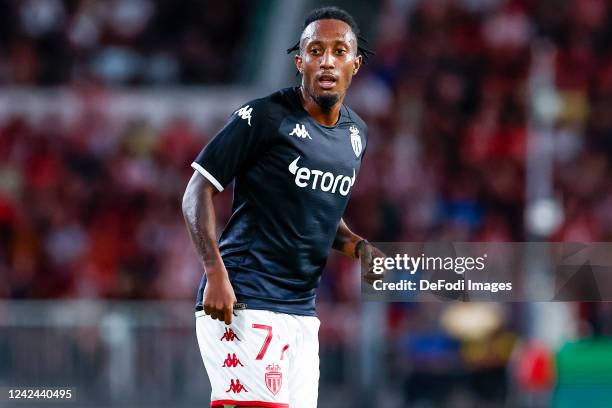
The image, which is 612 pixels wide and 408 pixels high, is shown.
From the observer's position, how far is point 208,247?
Answer: 4.77 metres

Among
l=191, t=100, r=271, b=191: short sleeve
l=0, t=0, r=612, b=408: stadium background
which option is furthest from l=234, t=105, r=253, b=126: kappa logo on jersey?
l=0, t=0, r=612, b=408: stadium background

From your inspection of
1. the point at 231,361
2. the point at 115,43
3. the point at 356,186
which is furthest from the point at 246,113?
the point at 115,43

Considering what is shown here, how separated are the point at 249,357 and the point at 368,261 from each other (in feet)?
2.56

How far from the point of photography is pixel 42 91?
14969 mm

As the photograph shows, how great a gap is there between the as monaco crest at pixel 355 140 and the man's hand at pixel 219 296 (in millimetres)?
891

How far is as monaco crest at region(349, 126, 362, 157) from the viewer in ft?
17.3

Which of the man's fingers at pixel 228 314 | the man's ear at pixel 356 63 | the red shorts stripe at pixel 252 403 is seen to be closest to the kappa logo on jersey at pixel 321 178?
the man's ear at pixel 356 63

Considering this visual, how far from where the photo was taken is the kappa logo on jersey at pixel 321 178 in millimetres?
5000

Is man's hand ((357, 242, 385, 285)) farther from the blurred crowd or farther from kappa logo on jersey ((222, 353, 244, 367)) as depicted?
the blurred crowd

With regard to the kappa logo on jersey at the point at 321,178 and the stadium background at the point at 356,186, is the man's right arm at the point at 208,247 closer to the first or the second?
the kappa logo on jersey at the point at 321,178

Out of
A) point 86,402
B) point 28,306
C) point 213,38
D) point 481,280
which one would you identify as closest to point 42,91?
point 213,38

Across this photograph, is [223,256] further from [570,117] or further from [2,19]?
[2,19]

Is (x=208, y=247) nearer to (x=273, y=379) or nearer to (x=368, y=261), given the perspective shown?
(x=273, y=379)

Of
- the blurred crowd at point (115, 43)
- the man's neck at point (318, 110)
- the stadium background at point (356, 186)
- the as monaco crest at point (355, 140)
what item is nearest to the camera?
the man's neck at point (318, 110)
